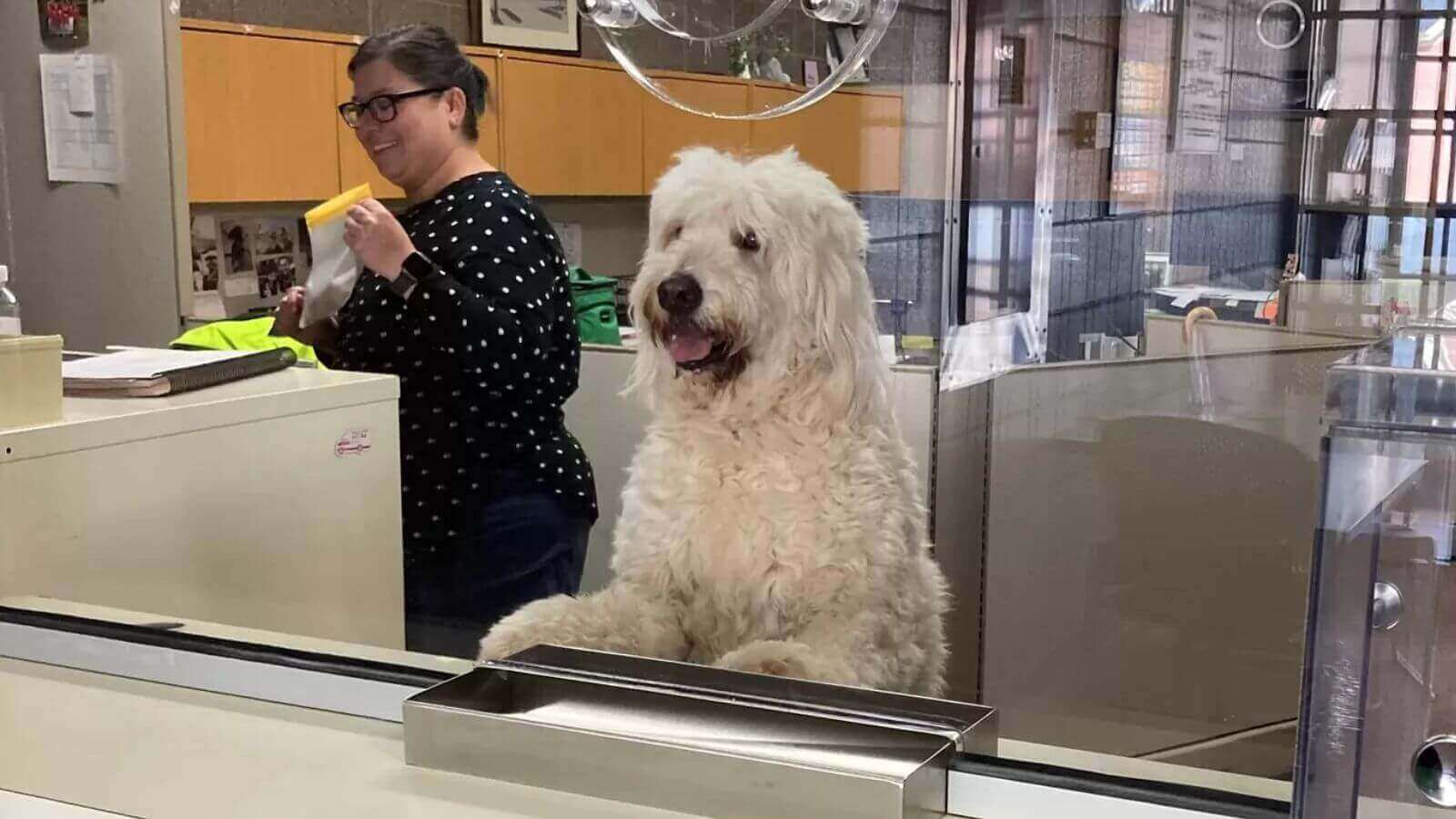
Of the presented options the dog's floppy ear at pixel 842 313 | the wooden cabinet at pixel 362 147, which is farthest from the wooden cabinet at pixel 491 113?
the dog's floppy ear at pixel 842 313

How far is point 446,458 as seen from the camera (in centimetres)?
159

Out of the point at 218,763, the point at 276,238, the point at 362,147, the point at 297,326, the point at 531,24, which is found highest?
the point at 531,24

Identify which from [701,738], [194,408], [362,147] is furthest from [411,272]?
[701,738]

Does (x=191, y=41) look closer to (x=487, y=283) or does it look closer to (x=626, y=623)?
(x=487, y=283)

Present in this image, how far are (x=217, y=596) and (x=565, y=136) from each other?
588 mm

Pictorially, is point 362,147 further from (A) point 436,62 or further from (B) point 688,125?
(B) point 688,125

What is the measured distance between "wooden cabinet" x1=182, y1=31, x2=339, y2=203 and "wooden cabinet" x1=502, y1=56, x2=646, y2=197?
0.26 m

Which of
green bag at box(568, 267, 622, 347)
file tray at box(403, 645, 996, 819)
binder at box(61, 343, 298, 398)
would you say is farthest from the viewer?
binder at box(61, 343, 298, 398)

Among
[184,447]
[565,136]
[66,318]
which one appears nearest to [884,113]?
[565,136]

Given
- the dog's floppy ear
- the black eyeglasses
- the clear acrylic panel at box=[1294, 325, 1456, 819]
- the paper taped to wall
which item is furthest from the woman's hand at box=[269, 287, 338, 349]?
the clear acrylic panel at box=[1294, 325, 1456, 819]

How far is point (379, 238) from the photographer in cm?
156

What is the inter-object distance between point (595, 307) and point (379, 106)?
16.1 inches

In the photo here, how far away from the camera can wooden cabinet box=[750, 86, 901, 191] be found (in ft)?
4.08

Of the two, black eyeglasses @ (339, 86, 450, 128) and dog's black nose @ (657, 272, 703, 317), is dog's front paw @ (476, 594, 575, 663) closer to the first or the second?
dog's black nose @ (657, 272, 703, 317)
